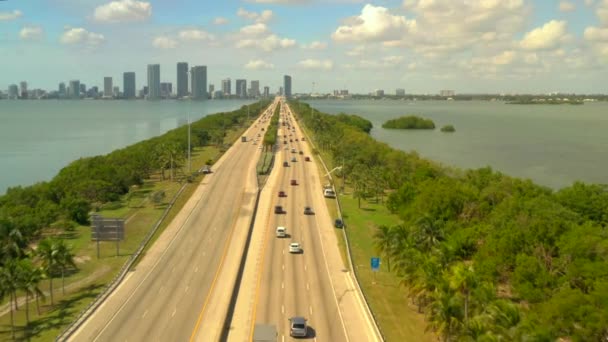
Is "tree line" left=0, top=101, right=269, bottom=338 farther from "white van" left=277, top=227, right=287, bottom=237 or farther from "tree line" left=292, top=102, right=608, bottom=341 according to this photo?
"tree line" left=292, top=102, right=608, bottom=341

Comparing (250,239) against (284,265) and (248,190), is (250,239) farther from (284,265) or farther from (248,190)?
(248,190)

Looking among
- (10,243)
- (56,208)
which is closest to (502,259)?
(10,243)

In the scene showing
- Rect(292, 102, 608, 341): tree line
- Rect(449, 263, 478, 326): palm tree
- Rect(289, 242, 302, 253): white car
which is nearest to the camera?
Rect(292, 102, 608, 341): tree line

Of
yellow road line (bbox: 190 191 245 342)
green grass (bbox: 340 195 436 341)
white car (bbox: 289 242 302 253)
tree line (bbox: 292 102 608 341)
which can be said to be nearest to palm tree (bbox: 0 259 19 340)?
yellow road line (bbox: 190 191 245 342)

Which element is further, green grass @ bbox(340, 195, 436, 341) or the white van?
the white van

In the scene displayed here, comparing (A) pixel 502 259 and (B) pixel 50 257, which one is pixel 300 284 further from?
(B) pixel 50 257

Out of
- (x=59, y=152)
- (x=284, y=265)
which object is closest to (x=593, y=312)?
(x=284, y=265)
